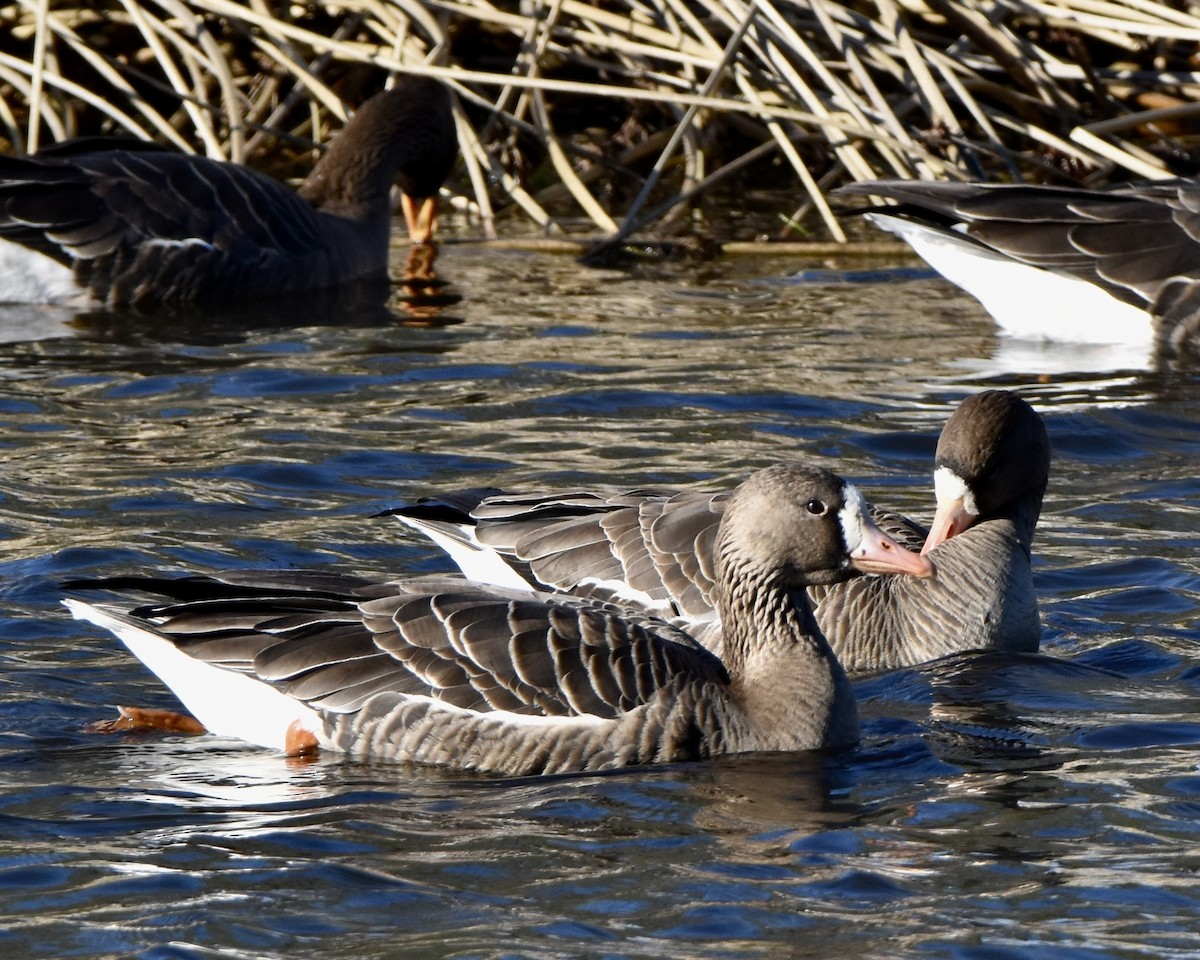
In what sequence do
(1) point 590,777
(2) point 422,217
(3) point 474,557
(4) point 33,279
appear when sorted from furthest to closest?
(2) point 422,217 → (4) point 33,279 → (3) point 474,557 → (1) point 590,777

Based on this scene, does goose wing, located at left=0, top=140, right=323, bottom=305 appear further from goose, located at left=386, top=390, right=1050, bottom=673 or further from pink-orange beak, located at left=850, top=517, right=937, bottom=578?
pink-orange beak, located at left=850, top=517, right=937, bottom=578

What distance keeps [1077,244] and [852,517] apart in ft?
19.2

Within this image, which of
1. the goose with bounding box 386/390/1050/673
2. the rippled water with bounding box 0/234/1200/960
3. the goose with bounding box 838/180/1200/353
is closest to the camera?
the rippled water with bounding box 0/234/1200/960

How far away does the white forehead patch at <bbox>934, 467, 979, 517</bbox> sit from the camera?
8.18 m

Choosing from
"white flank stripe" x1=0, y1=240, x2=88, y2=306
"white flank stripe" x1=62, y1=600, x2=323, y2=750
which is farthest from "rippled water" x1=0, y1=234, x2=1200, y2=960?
"white flank stripe" x1=0, y1=240, x2=88, y2=306

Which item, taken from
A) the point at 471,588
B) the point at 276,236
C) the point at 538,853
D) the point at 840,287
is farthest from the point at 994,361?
the point at 538,853

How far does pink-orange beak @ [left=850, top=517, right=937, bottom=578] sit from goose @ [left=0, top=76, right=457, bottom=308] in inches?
302

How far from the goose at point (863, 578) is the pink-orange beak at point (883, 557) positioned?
90 cm

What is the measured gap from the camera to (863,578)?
8172 mm

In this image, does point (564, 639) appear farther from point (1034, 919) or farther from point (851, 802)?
point (1034, 919)

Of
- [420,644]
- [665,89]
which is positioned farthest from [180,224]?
[420,644]

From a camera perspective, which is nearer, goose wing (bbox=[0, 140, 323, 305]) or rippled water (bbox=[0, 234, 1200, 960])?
rippled water (bbox=[0, 234, 1200, 960])

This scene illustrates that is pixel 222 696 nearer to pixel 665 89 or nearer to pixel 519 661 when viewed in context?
pixel 519 661

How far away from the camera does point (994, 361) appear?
12.3m
